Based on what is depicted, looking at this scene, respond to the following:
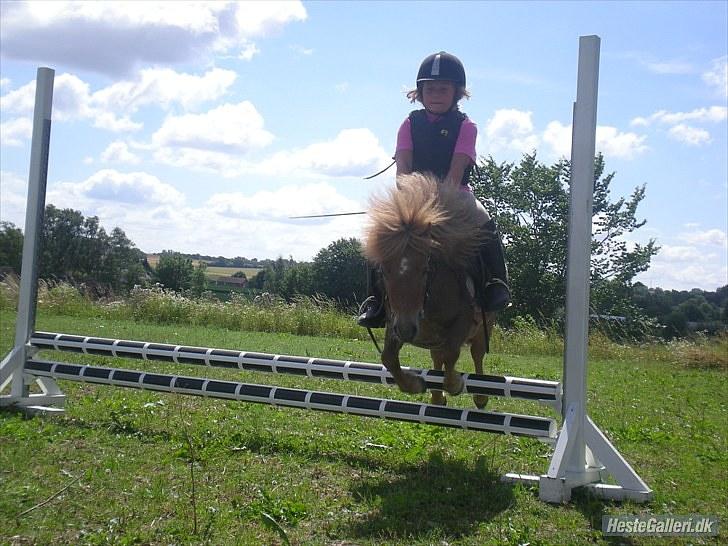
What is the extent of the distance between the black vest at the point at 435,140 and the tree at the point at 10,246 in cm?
2925

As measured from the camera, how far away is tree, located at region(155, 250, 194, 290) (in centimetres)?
2158

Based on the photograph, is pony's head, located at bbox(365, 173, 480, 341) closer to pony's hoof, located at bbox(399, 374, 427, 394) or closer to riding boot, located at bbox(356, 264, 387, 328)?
riding boot, located at bbox(356, 264, 387, 328)

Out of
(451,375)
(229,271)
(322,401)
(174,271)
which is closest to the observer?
(451,375)

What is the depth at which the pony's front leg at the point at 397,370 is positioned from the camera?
16.3ft

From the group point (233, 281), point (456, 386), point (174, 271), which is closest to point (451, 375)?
point (456, 386)

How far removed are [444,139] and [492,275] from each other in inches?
45.5

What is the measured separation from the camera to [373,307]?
525 centimetres

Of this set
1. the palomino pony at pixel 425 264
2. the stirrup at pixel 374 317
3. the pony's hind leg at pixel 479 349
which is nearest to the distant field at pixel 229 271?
the pony's hind leg at pixel 479 349

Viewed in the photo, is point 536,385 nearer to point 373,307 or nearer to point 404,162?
point 373,307

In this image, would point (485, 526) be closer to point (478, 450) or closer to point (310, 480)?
point (310, 480)

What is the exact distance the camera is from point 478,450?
5.56m

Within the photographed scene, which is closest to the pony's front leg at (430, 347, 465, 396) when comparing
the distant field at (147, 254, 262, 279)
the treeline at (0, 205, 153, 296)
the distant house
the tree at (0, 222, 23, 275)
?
the distant field at (147, 254, 262, 279)

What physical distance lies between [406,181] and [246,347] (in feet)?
25.2

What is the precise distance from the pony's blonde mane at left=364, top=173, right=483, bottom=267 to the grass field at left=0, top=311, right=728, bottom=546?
153 cm
